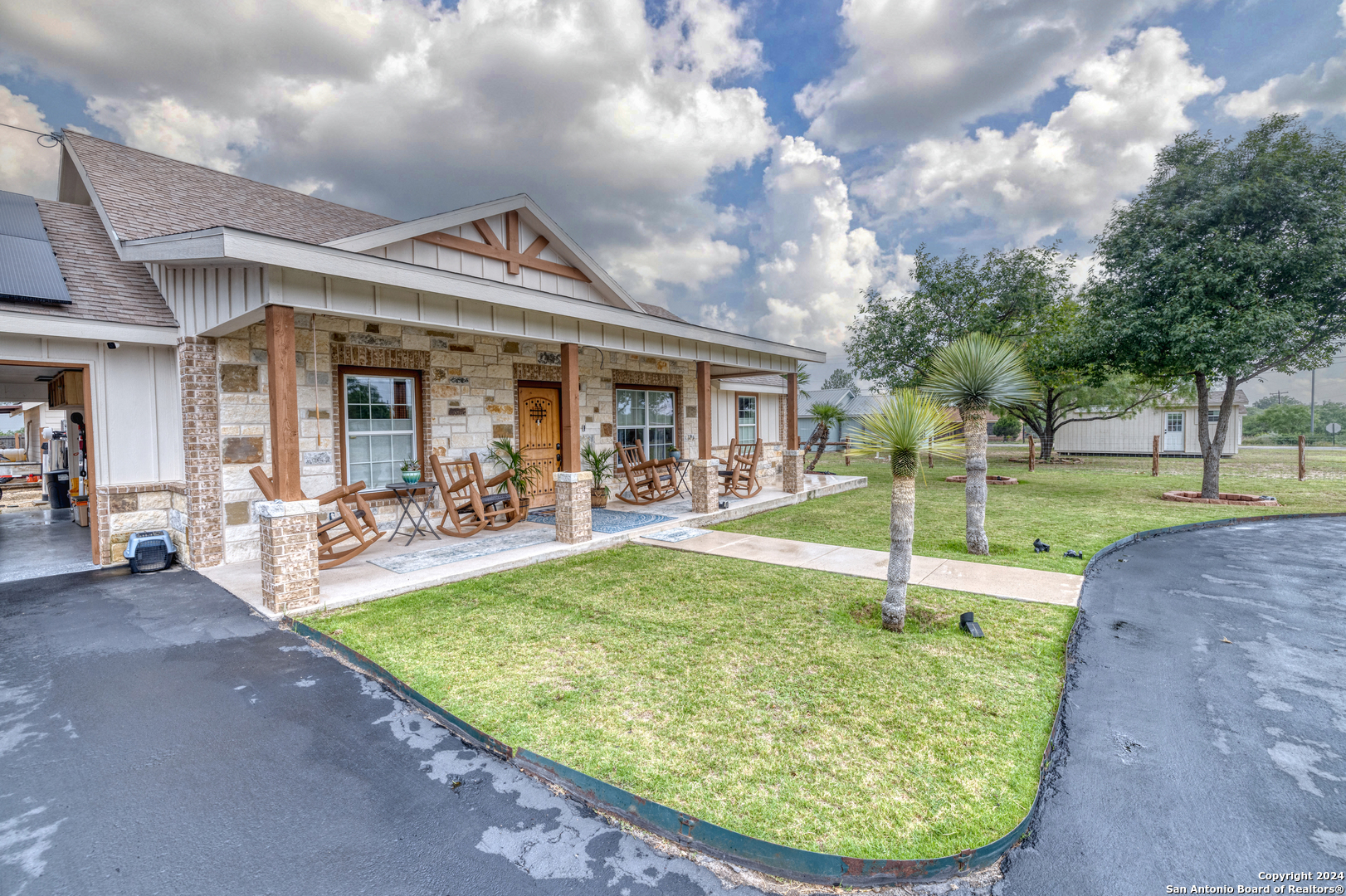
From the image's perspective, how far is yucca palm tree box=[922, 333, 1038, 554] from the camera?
6.12 m

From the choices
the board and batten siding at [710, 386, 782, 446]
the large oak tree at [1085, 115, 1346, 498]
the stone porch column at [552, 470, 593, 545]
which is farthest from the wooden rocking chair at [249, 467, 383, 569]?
the large oak tree at [1085, 115, 1346, 498]

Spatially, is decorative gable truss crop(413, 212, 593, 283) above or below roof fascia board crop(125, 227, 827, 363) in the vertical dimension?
above

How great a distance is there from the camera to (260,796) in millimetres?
2381

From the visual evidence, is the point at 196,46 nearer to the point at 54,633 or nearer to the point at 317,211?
the point at 317,211

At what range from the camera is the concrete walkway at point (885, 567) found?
518 centimetres

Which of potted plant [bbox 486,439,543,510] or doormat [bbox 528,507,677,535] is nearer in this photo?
doormat [bbox 528,507,677,535]

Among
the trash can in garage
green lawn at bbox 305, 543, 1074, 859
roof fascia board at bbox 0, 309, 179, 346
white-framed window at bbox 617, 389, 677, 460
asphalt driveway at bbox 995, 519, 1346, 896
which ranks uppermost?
roof fascia board at bbox 0, 309, 179, 346

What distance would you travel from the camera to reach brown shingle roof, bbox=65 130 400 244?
6.71m

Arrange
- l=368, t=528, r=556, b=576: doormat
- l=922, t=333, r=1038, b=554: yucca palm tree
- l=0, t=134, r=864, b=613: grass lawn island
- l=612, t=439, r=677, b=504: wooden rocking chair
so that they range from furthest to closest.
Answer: l=612, t=439, r=677, b=504: wooden rocking chair
l=922, t=333, r=1038, b=554: yucca palm tree
l=368, t=528, r=556, b=576: doormat
l=0, t=134, r=864, b=613: grass lawn island

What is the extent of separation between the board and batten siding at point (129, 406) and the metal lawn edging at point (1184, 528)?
10.8 metres

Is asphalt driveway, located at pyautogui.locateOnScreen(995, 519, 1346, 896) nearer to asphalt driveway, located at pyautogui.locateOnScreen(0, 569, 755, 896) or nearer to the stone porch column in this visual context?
asphalt driveway, located at pyautogui.locateOnScreen(0, 569, 755, 896)

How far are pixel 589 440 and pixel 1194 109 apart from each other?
14309 millimetres

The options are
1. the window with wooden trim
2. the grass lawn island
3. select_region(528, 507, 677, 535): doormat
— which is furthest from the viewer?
the window with wooden trim

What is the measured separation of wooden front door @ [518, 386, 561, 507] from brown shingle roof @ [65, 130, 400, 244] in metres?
3.57
